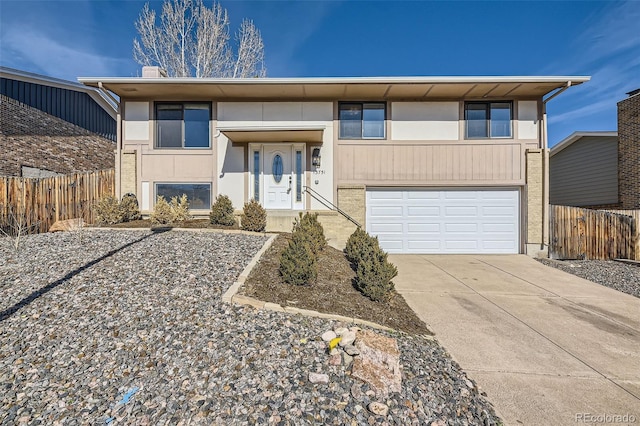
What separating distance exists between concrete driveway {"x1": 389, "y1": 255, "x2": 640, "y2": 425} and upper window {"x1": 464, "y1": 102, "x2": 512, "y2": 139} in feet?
14.1

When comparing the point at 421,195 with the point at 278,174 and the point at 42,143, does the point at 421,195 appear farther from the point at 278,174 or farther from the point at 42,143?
the point at 42,143

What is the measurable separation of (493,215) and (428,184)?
225cm

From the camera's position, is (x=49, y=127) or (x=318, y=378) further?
(x=49, y=127)

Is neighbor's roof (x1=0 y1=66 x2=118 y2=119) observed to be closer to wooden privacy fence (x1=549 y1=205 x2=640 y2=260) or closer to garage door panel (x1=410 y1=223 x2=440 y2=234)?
garage door panel (x1=410 y1=223 x2=440 y2=234)

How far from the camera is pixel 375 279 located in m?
4.40

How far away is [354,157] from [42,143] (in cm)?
1216

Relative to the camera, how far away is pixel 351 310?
3.82 meters

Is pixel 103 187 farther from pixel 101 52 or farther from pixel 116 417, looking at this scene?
pixel 116 417

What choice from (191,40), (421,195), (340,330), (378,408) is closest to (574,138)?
(421,195)

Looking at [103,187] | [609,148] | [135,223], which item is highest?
[609,148]

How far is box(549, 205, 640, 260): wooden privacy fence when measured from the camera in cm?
820

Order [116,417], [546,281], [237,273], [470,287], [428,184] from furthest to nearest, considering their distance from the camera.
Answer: [428,184]
[546,281]
[470,287]
[237,273]
[116,417]

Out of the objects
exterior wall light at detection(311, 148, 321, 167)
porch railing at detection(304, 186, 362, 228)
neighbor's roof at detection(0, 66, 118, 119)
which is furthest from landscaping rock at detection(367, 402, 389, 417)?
neighbor's roof at detection(0, 66, 118, 119)

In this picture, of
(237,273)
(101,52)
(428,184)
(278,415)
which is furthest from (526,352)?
(101,52)
